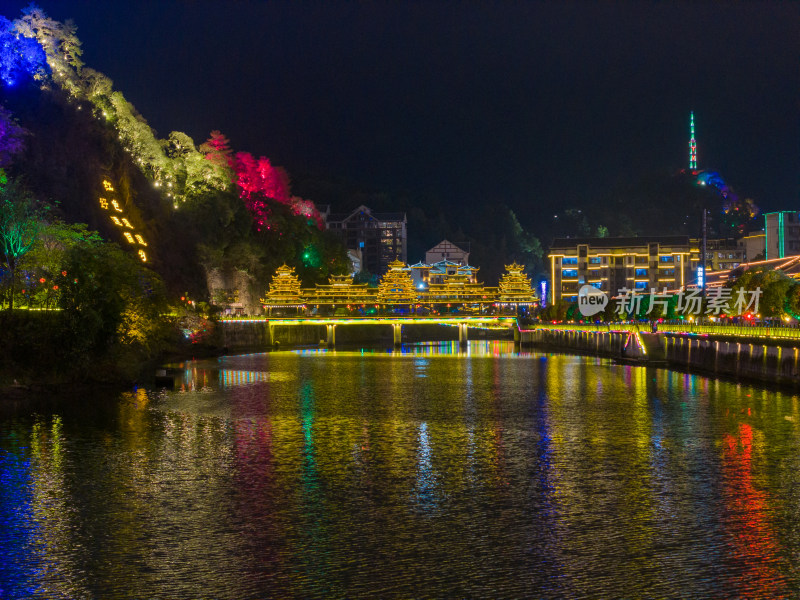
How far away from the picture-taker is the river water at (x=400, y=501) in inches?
466

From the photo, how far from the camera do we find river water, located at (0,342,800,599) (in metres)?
11.8

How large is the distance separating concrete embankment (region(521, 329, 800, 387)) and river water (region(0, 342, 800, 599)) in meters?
6.81

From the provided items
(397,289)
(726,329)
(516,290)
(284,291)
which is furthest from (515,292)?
(726,329)

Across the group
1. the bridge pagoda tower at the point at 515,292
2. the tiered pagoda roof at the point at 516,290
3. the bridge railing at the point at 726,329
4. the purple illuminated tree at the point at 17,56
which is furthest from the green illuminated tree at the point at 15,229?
the tiered pagoda roof at the point at 516,290

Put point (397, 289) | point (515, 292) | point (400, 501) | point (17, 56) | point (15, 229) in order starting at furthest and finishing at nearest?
1. point (397, 289)
2. point (515, 292)
3. point (17, 56)
4. point (15, 229)
5. point (400, 501)

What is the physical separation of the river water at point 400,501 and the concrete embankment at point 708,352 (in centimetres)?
681

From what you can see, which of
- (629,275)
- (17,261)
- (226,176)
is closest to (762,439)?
(17,261)

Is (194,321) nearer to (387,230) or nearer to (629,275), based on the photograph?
(629,275)

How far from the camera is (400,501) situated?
661 inches

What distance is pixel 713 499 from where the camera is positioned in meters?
16.6

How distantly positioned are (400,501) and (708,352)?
4077 cm

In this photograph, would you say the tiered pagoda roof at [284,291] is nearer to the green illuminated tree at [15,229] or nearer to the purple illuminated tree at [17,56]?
the purple illuminated tree at [17,56]
